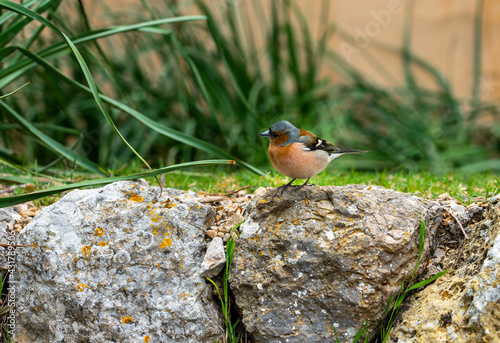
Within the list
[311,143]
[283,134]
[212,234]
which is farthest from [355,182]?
[212,234]

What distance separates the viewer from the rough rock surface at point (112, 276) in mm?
2375

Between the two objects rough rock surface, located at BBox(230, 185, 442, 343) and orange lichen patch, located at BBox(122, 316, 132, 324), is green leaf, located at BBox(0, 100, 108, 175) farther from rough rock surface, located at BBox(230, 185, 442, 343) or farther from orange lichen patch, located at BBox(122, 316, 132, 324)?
rough rock surface, located at BBox(230, 185, 442, 343)

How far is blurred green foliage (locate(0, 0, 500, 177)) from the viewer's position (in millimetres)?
5645

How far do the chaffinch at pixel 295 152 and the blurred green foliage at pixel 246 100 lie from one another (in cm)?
253

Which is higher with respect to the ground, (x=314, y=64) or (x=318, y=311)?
(x=314, y=64)

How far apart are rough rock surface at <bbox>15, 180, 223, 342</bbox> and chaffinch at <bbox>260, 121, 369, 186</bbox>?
0.61m

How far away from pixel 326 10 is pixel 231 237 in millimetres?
4726

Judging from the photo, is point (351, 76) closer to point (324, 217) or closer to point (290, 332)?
point (324, 217)

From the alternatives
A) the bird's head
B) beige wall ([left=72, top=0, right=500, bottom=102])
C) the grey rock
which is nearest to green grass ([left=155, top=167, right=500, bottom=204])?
the bird's head

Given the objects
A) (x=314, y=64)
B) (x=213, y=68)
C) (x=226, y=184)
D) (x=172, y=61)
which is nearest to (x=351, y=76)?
(x=314, y=64)

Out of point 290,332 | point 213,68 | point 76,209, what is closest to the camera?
point 290,332

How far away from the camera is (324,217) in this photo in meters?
2.54

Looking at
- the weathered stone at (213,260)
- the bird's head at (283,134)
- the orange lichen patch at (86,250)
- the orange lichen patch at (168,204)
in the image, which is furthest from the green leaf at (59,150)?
the bird's head at (283,134)

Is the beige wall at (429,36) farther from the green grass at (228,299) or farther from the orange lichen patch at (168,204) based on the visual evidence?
the green grass at (228,299)
